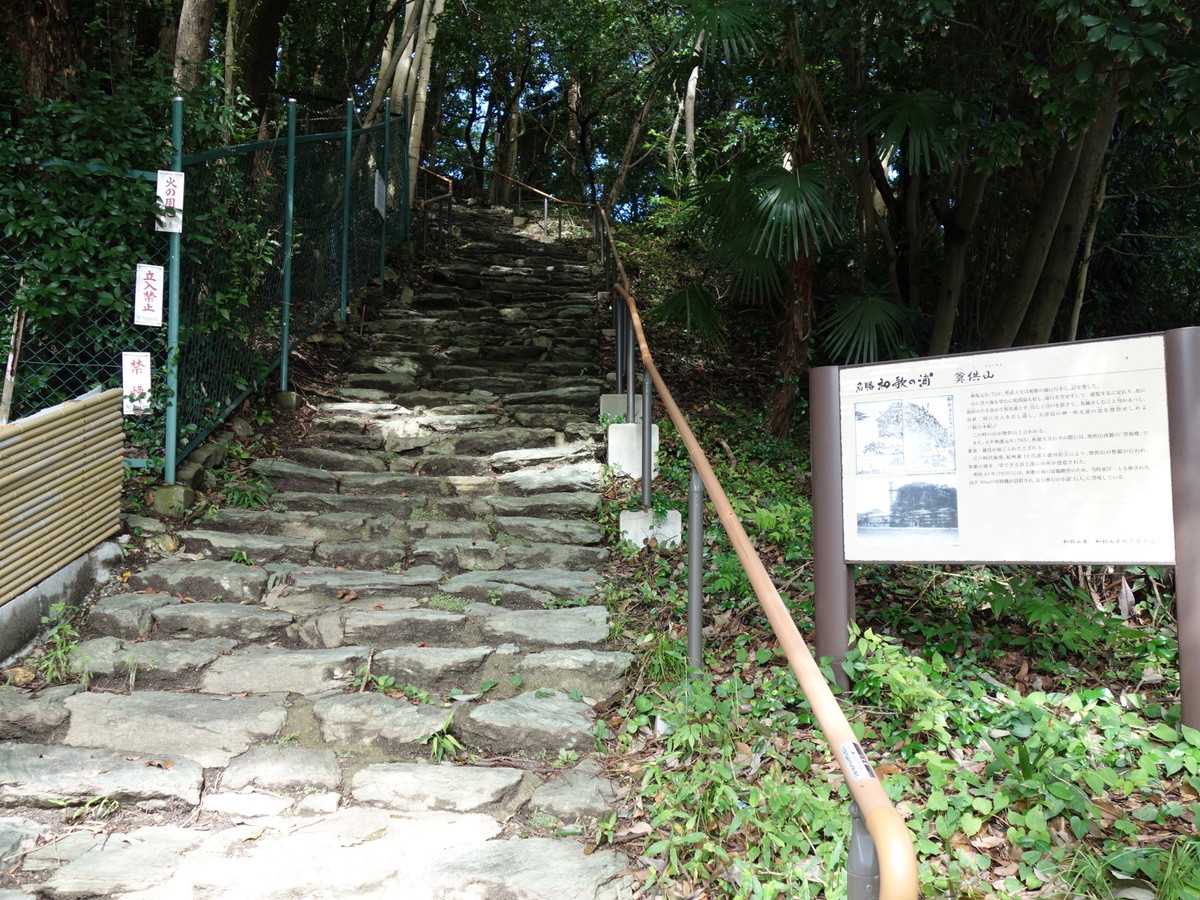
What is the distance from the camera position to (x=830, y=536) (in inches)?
116

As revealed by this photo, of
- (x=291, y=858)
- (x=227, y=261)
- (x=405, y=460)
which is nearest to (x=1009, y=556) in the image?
(x=291, y=858)

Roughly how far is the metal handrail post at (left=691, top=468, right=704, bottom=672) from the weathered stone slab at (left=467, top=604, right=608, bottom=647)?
0.49 m

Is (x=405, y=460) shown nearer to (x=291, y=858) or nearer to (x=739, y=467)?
(x=739, y=467)

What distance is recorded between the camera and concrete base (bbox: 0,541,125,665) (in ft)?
10.9

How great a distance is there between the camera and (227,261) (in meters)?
4.92

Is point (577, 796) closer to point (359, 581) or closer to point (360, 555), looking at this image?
point (359, 581)

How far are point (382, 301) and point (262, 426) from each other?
313cm

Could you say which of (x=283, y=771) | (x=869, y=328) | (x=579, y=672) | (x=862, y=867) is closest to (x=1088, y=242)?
(x=869, y=328)

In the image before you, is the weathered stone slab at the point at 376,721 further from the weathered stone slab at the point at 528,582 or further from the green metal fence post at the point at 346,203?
the green metal fence post at the point at 346,203

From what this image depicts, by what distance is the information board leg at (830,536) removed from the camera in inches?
116

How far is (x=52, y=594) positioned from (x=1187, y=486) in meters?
4.12

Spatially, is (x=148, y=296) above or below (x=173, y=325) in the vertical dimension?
above

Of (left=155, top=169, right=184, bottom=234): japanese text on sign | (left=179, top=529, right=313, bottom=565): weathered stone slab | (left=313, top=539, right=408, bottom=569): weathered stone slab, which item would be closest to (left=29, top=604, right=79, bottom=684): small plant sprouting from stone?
(left=179, top=529, right=313, bottom=565): weathered stone slab

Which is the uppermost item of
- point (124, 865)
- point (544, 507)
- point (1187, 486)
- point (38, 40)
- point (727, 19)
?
point (727, 19)
